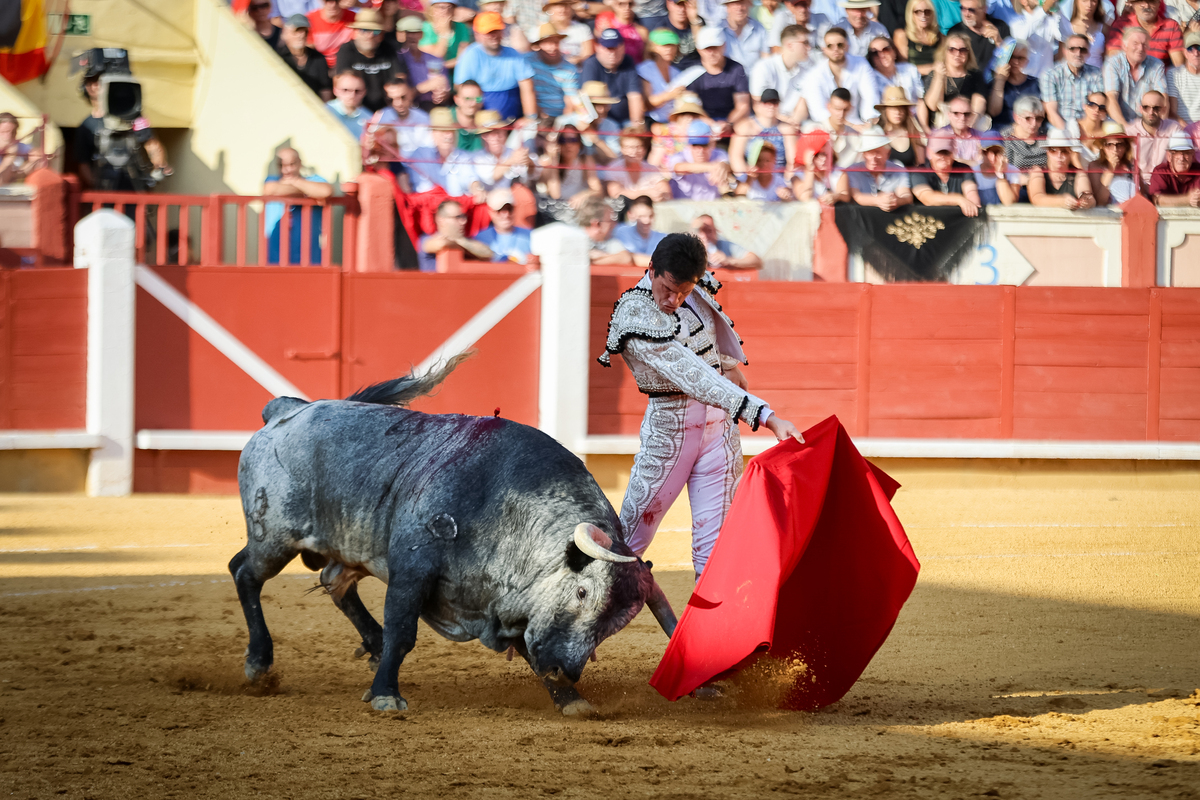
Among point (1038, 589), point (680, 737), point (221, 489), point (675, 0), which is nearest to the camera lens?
point (680, 737)

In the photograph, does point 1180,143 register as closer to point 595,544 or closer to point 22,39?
point 595,544

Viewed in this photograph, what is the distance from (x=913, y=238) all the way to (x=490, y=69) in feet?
10.3

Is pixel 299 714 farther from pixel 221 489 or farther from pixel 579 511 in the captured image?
pixel 221 489

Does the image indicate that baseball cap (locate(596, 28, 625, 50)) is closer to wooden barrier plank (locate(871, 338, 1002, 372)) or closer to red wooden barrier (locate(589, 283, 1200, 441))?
red wooden barrier (locate(589, 283, 1200, 441))

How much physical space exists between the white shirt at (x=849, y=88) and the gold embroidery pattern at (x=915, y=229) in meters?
1.00

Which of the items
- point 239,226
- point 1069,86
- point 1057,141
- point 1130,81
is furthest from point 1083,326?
point 239,226

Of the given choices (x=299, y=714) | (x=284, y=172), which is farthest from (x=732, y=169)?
(x=299, y=714)

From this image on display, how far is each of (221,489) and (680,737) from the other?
554 centimetres

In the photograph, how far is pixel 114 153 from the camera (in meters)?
8.62

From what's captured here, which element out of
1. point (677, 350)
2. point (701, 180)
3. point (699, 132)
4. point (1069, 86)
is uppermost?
point (1069, 86)

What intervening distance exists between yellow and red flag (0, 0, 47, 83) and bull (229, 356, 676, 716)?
7.75 m

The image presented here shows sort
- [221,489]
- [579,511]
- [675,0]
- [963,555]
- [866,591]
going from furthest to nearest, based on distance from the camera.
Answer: [675,0], [221,489], [963,555], [866,591], [579,511]

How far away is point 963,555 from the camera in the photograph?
609cm

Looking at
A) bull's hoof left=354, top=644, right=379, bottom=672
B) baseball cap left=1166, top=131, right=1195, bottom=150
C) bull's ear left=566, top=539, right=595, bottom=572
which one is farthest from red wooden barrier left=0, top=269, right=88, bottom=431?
baseball cap left=1166, top=131, right=1195, bottom=150
